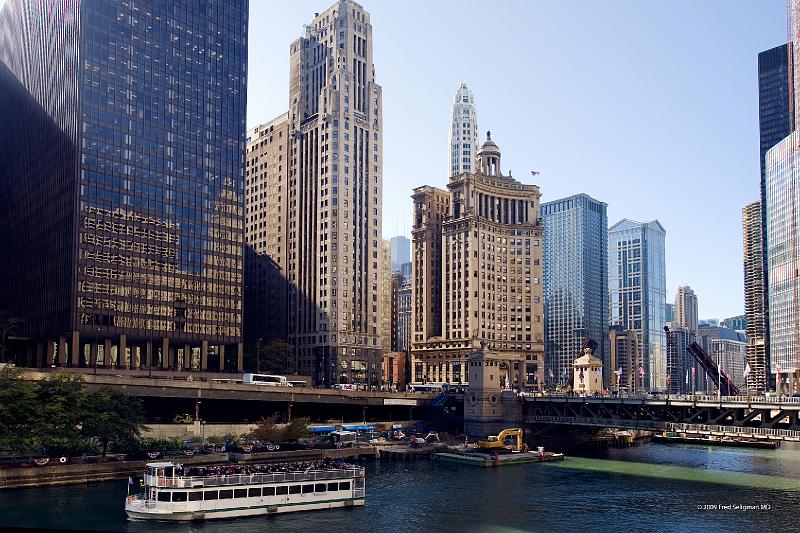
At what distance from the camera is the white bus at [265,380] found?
509 ft

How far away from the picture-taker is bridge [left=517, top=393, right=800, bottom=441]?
114 meters

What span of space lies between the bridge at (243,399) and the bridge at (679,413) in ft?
95.2

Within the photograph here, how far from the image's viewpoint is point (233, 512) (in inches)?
3332

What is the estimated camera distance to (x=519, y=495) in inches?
3907

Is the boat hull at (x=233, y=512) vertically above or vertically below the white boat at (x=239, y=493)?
below

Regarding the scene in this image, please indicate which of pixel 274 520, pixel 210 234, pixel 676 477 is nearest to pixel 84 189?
pixel 210 234

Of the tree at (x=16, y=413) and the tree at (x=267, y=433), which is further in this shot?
the tree at (x=267, y=433)

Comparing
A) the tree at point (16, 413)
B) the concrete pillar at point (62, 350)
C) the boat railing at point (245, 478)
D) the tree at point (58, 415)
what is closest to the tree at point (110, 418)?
the tree at point (58, 415)

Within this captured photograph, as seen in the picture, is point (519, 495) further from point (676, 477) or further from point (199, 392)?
point (199, 392)

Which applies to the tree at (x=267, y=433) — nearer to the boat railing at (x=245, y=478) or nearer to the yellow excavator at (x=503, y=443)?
the yellow excavator at (x=503, y=443)

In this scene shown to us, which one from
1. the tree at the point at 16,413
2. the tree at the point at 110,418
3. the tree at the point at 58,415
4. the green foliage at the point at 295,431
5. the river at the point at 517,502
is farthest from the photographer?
the green foliage at the point at 295,431

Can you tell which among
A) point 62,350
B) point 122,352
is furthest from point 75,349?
point 122,352

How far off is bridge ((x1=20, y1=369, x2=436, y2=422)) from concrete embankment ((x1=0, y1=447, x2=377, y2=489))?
21625 mm

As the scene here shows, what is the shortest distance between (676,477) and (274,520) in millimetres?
60259
